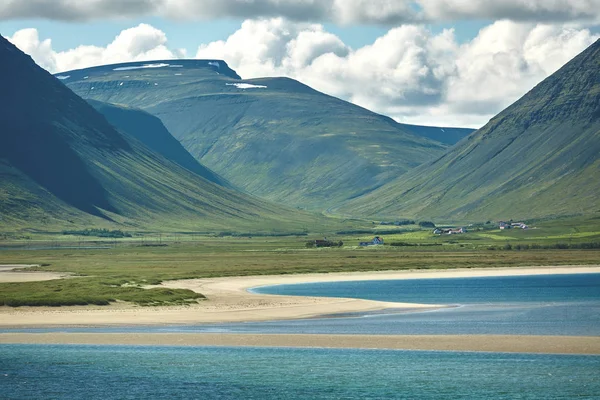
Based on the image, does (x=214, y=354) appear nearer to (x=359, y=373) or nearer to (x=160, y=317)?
(x=359, y=373)

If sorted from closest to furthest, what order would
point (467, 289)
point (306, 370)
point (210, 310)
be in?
point (306, 370), point (210, 310), point (467, 289)

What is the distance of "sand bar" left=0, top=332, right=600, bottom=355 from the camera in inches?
2616

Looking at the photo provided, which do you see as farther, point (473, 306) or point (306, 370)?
point (473, 306)

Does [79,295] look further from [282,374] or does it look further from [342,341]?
[282,374]

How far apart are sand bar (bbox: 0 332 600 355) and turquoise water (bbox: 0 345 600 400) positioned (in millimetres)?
2227

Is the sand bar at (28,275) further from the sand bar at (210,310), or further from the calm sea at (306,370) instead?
the calm sea at (306,370)

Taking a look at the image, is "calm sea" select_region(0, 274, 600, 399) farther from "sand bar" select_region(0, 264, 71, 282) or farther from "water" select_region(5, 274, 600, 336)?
"sand bar" select_region(0, 264, 71, 282)

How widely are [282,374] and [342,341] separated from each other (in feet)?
45.4

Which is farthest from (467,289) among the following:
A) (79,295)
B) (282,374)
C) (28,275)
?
(282,374)

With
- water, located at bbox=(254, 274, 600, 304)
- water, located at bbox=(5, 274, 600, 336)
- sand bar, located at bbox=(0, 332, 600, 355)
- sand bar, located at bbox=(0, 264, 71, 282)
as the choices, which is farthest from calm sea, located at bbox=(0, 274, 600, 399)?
sand bar, located at bbox=(0, 264, 71, 282)

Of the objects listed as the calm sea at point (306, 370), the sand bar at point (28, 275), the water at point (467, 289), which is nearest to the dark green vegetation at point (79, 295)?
the calm sea at point (306, 370)

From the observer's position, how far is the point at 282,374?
57.4 meters

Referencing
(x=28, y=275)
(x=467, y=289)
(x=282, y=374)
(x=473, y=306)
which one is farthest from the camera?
(x=28, y=275)

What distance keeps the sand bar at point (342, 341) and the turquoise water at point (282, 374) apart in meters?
2.23
